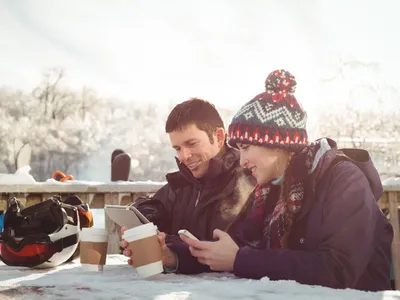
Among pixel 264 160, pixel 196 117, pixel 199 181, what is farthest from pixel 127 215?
pixel 196 117

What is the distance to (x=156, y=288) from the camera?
169cm

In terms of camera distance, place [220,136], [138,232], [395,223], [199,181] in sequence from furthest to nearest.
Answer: [395,223] < [220,136] < [199,181] < [138,232]

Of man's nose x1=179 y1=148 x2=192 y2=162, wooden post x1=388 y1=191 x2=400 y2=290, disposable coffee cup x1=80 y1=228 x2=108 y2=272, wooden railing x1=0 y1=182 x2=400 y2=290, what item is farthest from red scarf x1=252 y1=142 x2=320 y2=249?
wooden post x1=388 y1=191 x2=400 y2=290

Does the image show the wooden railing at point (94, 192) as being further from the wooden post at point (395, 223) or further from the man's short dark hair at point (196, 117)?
the wooden post at point (395, 223)

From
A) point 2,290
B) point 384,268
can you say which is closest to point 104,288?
point 2,290

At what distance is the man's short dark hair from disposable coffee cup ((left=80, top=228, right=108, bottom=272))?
914 millimetres

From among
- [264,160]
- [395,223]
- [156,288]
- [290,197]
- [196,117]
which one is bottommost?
[395,223]

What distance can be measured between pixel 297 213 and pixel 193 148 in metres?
1.05

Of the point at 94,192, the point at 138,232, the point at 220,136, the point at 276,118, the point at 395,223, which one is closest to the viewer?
the point at 138,232

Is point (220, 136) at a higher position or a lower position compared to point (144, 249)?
higher

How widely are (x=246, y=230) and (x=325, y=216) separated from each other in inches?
24.0

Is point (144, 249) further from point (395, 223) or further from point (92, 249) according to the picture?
point (395, 223)

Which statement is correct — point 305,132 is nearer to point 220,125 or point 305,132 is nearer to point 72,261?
point 220,125

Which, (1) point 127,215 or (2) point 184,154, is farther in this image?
(2) point 184,154
